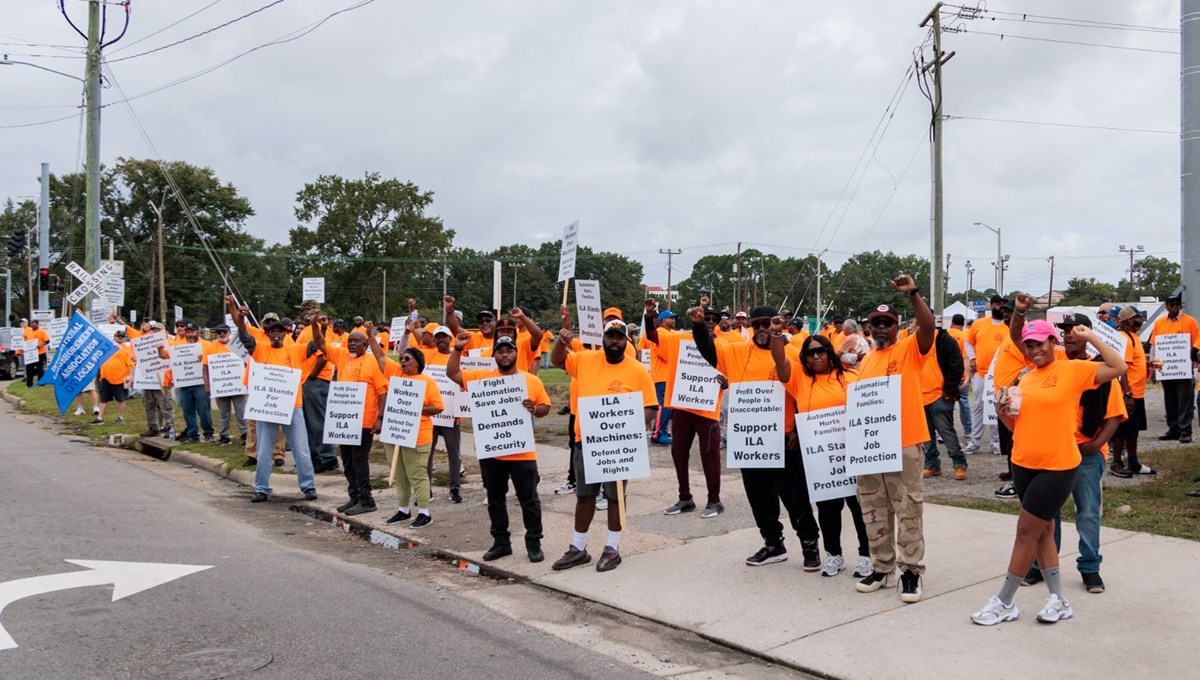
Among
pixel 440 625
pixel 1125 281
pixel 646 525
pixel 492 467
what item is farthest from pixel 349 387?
pixel 1125 281

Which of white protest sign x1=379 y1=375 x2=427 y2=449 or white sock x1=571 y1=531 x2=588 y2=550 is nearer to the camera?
white sock x1=571 y1=531 x2=588 y2=550

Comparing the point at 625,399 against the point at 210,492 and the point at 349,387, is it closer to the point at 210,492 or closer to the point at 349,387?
the point at 349,387

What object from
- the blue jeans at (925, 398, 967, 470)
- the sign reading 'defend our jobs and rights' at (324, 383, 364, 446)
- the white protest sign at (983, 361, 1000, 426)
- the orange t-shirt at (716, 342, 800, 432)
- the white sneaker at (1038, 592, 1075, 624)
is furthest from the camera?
the white protest sign at (983, 361, 1000, 426)

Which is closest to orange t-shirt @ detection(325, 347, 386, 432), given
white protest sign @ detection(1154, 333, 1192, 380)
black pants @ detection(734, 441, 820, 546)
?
black pants @ detection(734, 441, 820, 546)

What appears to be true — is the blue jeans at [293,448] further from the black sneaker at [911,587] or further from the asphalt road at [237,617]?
the black sneaker at [911,587]

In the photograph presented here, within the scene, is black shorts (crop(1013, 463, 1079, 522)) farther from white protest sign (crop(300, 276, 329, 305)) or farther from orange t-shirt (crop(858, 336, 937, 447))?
white protest sign (crop(300, 276, 329, 305))

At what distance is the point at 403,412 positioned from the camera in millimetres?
9289

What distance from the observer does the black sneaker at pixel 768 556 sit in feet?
24.3

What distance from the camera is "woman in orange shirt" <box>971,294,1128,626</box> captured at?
554cm

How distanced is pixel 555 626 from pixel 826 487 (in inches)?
83.9

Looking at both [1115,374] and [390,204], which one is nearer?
[1115,374]

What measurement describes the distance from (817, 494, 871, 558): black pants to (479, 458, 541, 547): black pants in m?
2.28

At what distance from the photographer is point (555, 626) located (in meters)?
6.30

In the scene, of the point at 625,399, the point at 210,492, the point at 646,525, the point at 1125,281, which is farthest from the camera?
the point at 1125,281
